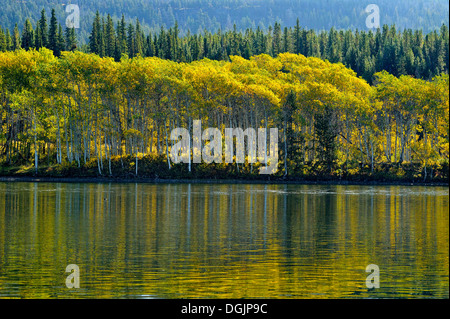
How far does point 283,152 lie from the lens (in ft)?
274

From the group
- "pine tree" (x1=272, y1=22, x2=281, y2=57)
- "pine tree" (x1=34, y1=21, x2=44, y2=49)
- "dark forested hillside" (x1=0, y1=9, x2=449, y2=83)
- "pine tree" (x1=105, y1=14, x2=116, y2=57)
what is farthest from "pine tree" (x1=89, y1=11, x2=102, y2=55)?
"pine tree" (x1=272, y1=22, x2=281, y2=57)

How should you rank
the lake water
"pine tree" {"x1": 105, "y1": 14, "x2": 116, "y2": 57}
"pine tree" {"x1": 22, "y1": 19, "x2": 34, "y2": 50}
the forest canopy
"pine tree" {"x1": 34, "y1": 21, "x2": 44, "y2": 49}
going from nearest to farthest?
1. the lake water
2. the forest canopy
3. "pine tree" {"x1": 34, "y1": 21, "x2": 44, "y2": 49}
4. "pine tree" {"x1": 22, "y1": 19, "x2": 34, "y2": 50}
5. "pine tree" {"x1": 105, "y1": 14, "x2": 116, "y2": 57}

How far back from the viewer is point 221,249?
1041 inches

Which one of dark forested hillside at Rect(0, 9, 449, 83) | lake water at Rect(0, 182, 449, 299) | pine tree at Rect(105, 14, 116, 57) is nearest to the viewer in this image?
lake water at Rect(0, 182, 449, 299)

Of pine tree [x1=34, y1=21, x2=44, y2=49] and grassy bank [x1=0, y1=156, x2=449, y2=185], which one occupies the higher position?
pine tree [x1=34, y1=21, x2=44, y2=49]

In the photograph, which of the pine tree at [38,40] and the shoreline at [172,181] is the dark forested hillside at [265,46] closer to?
the pine tree at [38,40]

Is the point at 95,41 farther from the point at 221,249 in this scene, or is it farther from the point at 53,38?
the point at 221,249

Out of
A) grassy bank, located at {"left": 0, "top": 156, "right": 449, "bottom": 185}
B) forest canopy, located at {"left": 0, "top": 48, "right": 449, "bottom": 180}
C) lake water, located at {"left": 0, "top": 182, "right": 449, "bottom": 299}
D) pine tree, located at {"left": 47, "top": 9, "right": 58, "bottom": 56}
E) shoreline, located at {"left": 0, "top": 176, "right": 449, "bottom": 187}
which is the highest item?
pine tree, located at {"left": 47, "top": 9, "right": 58, "bottom": 56}

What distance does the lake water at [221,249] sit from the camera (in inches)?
776

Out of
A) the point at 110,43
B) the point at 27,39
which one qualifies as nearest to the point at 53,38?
the point at 27,39

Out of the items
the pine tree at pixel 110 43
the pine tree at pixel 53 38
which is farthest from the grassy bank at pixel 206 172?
the pine tree at pixel 110 43

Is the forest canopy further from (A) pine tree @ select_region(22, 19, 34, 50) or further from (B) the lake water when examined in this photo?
(A) pine tree @ select_region(22, 19, 34, 50)

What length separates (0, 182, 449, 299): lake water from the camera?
1970 cm
